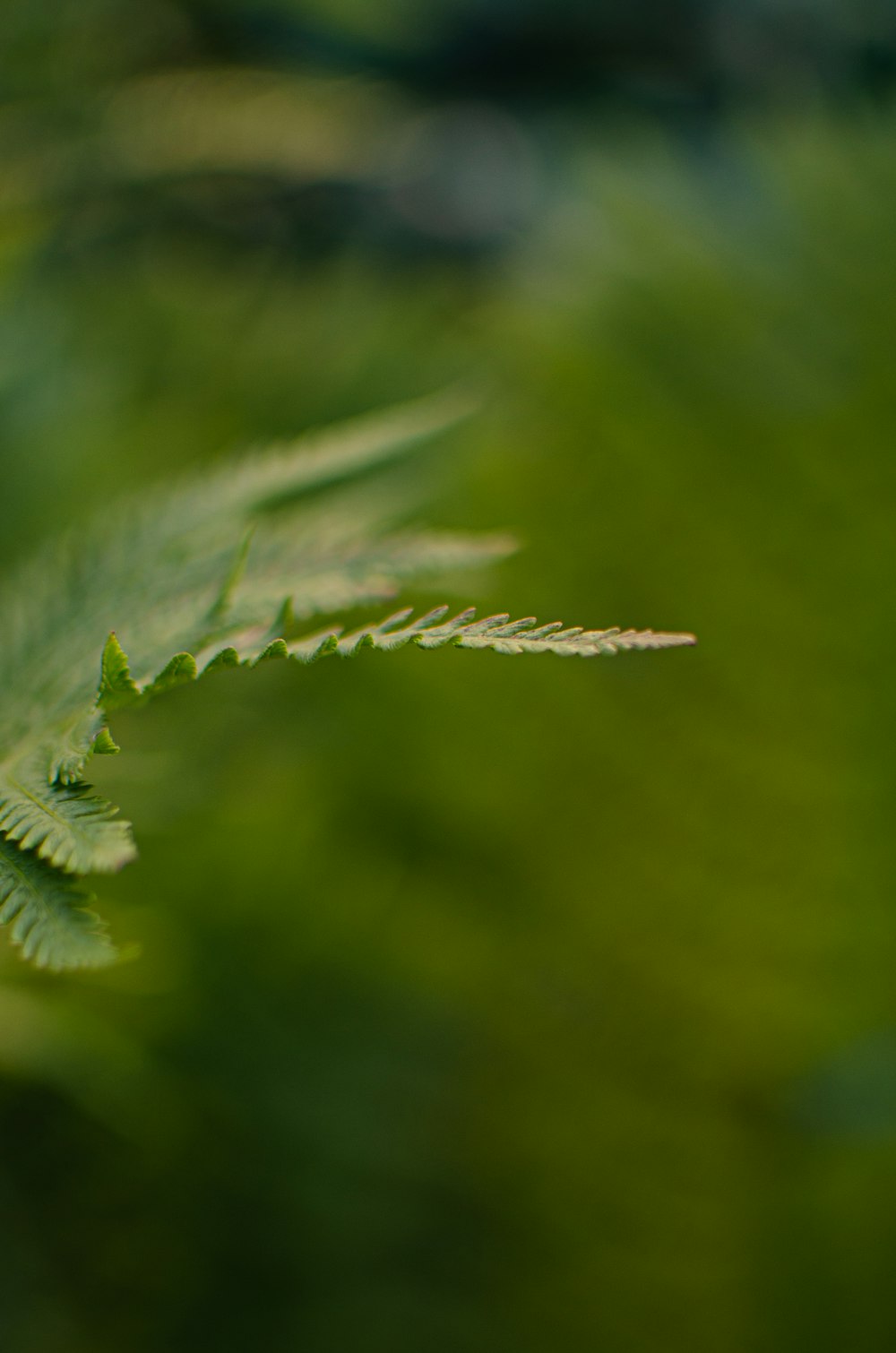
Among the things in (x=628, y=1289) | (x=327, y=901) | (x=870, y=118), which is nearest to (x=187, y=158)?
(x=870, y=118)

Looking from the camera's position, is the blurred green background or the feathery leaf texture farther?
the blurred green background

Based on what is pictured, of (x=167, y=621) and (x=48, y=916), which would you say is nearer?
(x=48, y=916)

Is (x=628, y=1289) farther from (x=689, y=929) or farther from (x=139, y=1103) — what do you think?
(x=139, y=1103)

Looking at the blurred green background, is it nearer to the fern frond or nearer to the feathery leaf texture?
the feathery leaf texture

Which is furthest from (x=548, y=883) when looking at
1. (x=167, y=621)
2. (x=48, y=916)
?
(x=48, y=916)

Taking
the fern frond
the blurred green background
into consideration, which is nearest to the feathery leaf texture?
the fern frond

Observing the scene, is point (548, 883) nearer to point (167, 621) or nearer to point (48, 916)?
point (167, 621)
